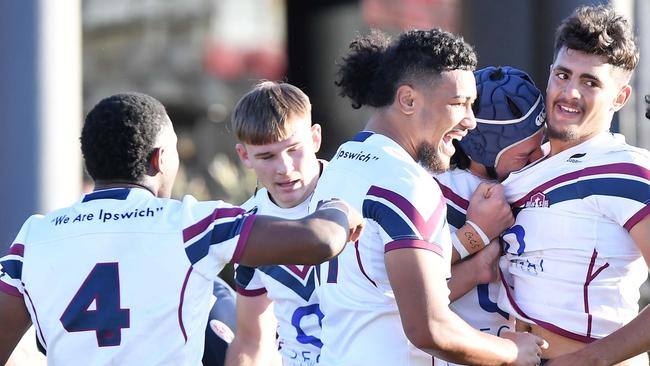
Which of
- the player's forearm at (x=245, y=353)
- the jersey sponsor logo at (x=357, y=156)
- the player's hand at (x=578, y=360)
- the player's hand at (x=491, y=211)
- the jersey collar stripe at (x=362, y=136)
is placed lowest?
the player's forearm at (x=245, y=353)

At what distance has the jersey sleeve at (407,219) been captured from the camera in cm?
351

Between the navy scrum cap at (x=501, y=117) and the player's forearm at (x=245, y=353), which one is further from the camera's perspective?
the player's forearm at (x=245, y=353)

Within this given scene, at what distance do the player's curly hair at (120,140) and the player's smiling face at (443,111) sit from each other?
86 centimetres

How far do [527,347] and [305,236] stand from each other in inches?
32.8

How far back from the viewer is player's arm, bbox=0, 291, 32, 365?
3645 mm

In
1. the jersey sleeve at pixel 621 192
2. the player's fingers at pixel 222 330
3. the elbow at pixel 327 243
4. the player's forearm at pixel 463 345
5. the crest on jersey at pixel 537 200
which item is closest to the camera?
the elbow at pixel 327 243

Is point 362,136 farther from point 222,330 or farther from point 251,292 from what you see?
point 222,330

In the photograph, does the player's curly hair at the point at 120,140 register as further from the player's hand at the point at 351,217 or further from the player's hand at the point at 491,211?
the player's hand at the point at 491,211

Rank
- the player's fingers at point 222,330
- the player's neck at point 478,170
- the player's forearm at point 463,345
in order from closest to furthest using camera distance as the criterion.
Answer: the player's forearm at point 463,345 < the player's neck at point 478,170 < the player's fingers at point 222,330

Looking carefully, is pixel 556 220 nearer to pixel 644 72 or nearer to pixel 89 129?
pixel 89 129

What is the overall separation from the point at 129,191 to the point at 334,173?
655 mm

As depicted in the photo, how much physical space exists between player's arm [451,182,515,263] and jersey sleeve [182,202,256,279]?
801mm

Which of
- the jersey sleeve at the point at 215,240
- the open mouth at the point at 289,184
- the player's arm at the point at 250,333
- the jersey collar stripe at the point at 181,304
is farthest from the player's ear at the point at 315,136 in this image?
the jersey collar stripe at the point at 181,304

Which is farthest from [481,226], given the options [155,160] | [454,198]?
[155,160]
